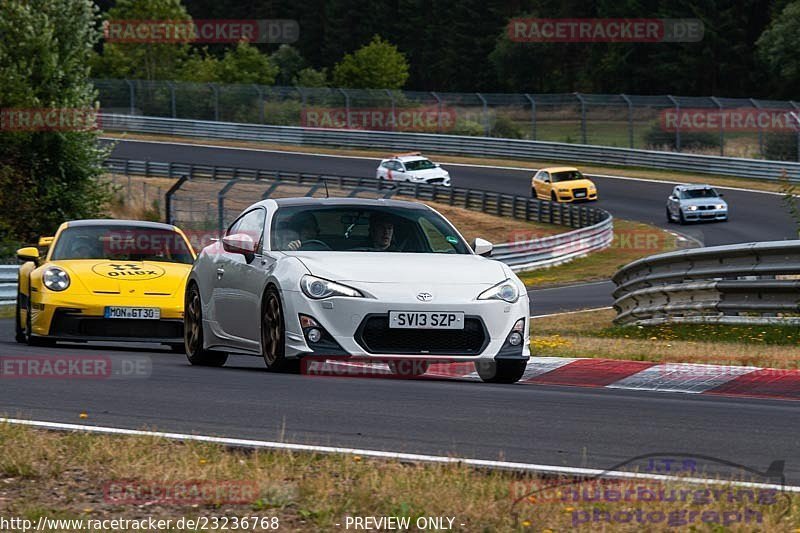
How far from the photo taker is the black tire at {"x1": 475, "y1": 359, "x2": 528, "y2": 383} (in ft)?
33.3

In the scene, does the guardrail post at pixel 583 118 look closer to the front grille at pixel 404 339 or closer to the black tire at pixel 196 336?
the black tire at pixel 196 336

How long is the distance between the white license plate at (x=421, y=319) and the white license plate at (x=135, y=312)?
14.6 feet

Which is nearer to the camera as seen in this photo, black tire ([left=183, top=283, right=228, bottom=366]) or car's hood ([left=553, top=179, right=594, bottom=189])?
black tire ([left=183, top=283, right=228, bottom=366])

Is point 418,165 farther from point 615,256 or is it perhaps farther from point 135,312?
point 135,312

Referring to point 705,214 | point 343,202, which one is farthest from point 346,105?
point 343,202

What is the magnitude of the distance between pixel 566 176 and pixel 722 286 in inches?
1418

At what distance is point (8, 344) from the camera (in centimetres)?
1455

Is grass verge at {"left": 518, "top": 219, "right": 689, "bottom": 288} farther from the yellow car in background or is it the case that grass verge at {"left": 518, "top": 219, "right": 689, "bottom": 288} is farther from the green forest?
the green forest

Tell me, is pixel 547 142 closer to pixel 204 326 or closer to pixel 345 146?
pixel 345 146

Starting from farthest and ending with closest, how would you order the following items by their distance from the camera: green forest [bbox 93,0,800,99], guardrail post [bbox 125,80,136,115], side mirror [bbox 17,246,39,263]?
1. green forest [bbox 93,0,800,99]
2. guardrail post [bbox 125,80,136,115]
3. side mirror [bbox 17,246,39,263]

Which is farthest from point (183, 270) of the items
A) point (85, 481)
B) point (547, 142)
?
point (547, 142)

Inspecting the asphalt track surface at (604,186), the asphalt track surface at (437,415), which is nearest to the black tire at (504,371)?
the asphalt track surface at (437,415)

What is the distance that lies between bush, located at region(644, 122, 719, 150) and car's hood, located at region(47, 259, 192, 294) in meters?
49.6

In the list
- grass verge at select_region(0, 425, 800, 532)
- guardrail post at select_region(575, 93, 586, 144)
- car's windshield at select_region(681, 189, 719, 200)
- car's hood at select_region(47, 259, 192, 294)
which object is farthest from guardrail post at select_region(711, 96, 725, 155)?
grass verge at select_region(0, 425, 800, 532)
